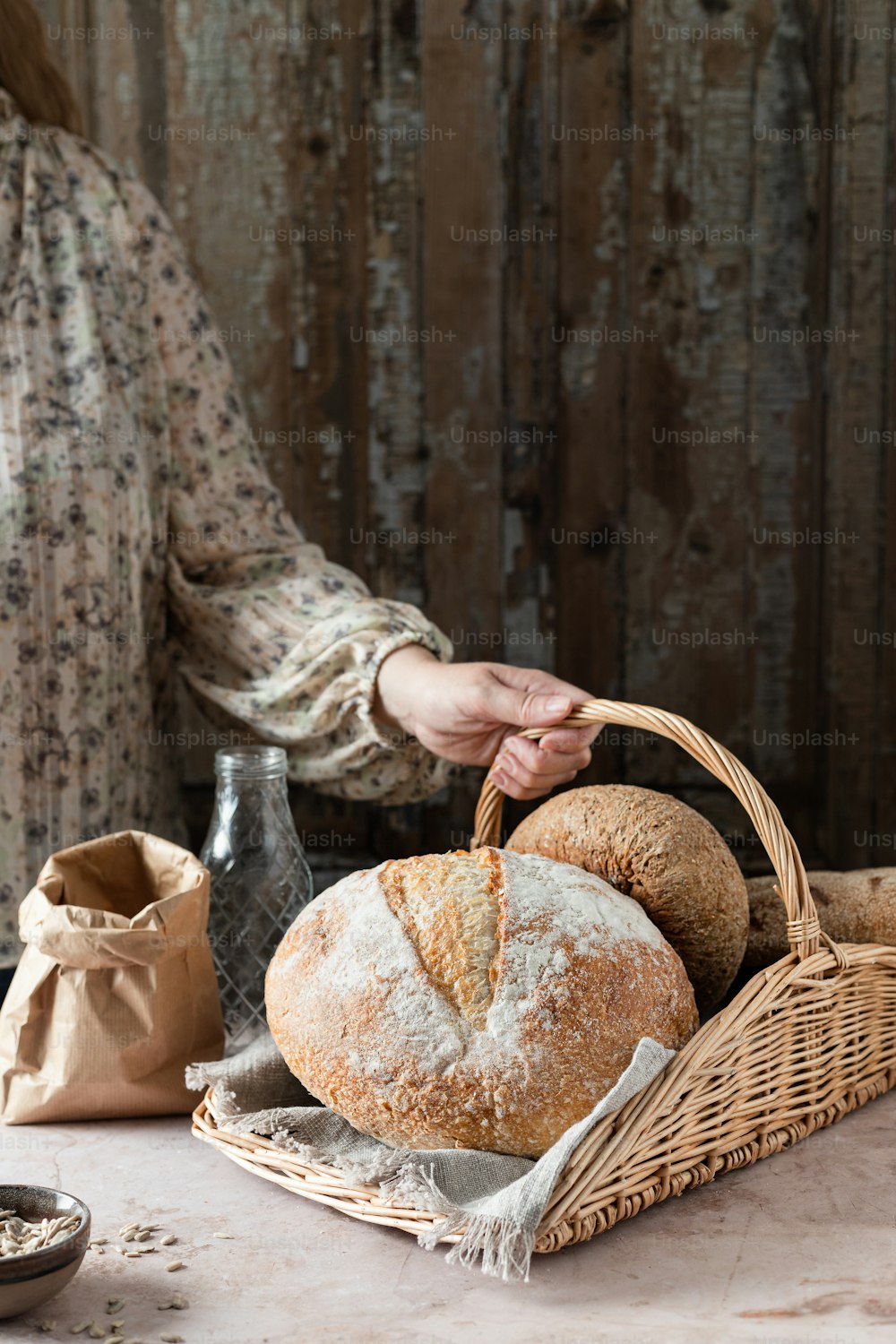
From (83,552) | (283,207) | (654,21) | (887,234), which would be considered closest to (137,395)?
(83,552)

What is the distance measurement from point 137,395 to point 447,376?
560 millimetres

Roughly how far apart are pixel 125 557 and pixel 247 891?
1.46 ft

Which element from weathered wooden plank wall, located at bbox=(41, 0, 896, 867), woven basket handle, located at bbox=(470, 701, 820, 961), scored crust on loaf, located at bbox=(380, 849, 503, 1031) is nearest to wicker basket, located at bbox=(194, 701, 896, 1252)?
woven basket handle, located at bbox=(470, 701, 820, 961)

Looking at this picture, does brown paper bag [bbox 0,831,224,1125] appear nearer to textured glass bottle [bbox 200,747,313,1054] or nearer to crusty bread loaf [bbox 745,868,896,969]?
textured glass bottle [bbox 200,747,313,1054]

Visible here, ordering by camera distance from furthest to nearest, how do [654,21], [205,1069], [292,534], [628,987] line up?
[654,21], [292,534], [205,1069], [628,987]

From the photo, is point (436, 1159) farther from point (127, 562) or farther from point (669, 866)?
point (127, 562)

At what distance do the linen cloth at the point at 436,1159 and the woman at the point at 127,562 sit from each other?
41 cm

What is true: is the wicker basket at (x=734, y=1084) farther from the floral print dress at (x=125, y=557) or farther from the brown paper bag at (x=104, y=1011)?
the floral print dress at (x=125, y=557)

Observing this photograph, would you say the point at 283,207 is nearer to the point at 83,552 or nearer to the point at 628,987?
the point at 83,552

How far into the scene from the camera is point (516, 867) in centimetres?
94

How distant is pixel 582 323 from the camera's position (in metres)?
1.84

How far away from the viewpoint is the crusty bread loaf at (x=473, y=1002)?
2.75 feet

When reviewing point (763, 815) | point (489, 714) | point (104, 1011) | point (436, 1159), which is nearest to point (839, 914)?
point (763, 815)

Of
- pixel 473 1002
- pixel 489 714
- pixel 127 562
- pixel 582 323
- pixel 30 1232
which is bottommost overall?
pixel 30 1232
